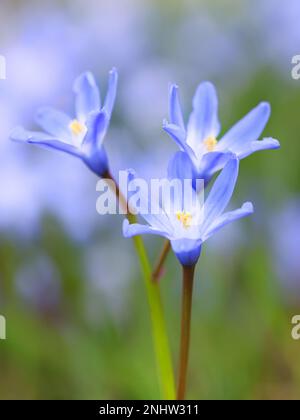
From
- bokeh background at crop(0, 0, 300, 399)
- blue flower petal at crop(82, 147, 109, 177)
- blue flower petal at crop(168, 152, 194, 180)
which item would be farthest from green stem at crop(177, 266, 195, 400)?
bokeh background at crop(0, 0, 300, 399)

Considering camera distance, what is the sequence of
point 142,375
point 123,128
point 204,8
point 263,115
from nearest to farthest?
1. point 263,115
2. point 142,375
3. point 123,128
4. point 204,8

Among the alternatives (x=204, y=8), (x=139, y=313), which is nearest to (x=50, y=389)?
(x=139, y=313)

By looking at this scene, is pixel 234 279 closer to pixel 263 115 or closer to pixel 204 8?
pixel 263 115

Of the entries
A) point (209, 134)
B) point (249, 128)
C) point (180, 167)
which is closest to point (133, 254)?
point (209, 134)

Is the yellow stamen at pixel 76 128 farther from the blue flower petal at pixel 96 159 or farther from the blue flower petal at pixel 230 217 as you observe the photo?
the blue flower petal at pixel 230 217

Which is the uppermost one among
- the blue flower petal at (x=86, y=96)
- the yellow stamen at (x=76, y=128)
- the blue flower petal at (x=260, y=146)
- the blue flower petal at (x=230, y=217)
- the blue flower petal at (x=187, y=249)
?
the blue flower petal at (x=86, y=96)

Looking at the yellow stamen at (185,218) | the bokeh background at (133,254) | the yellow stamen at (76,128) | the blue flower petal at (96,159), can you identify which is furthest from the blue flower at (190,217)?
the bokeh background at (133,254)
